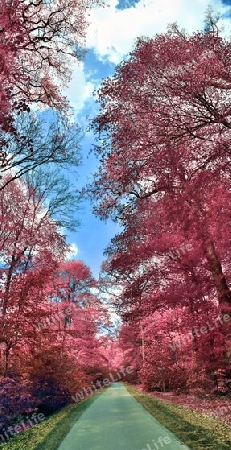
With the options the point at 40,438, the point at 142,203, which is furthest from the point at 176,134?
the point at 40,438

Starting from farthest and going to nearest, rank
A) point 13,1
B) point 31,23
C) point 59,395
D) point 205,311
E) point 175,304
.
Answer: point 59,395 → point 175,304 → point 205,311 → point 31,23 → point 13,1

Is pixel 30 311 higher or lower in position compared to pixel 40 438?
higher

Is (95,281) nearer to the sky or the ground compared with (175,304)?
nearer to the sky

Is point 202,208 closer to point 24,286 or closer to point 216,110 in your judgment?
point 216,110

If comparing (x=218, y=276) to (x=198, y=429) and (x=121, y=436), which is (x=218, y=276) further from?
(x=121, y=436)

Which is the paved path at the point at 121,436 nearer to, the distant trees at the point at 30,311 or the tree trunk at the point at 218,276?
the distant trees at the point at 30,311

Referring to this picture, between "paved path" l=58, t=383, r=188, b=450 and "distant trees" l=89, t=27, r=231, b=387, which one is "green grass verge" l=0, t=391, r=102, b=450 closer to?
"paved path" l=58, t=383, r=188, b=450

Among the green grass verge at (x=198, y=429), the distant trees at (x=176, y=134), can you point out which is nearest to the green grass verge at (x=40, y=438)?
the green grass verge at (x=198, y=429)

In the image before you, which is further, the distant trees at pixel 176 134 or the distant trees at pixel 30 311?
the distant trees at pixel 30 311

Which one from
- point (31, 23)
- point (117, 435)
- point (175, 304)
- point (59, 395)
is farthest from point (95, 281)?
point (31, 23)

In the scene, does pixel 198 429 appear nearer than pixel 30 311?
Yes

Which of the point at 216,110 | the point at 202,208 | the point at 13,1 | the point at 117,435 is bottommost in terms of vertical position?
the point at 117,435

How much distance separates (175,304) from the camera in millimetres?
12633

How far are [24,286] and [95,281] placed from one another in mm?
15978
